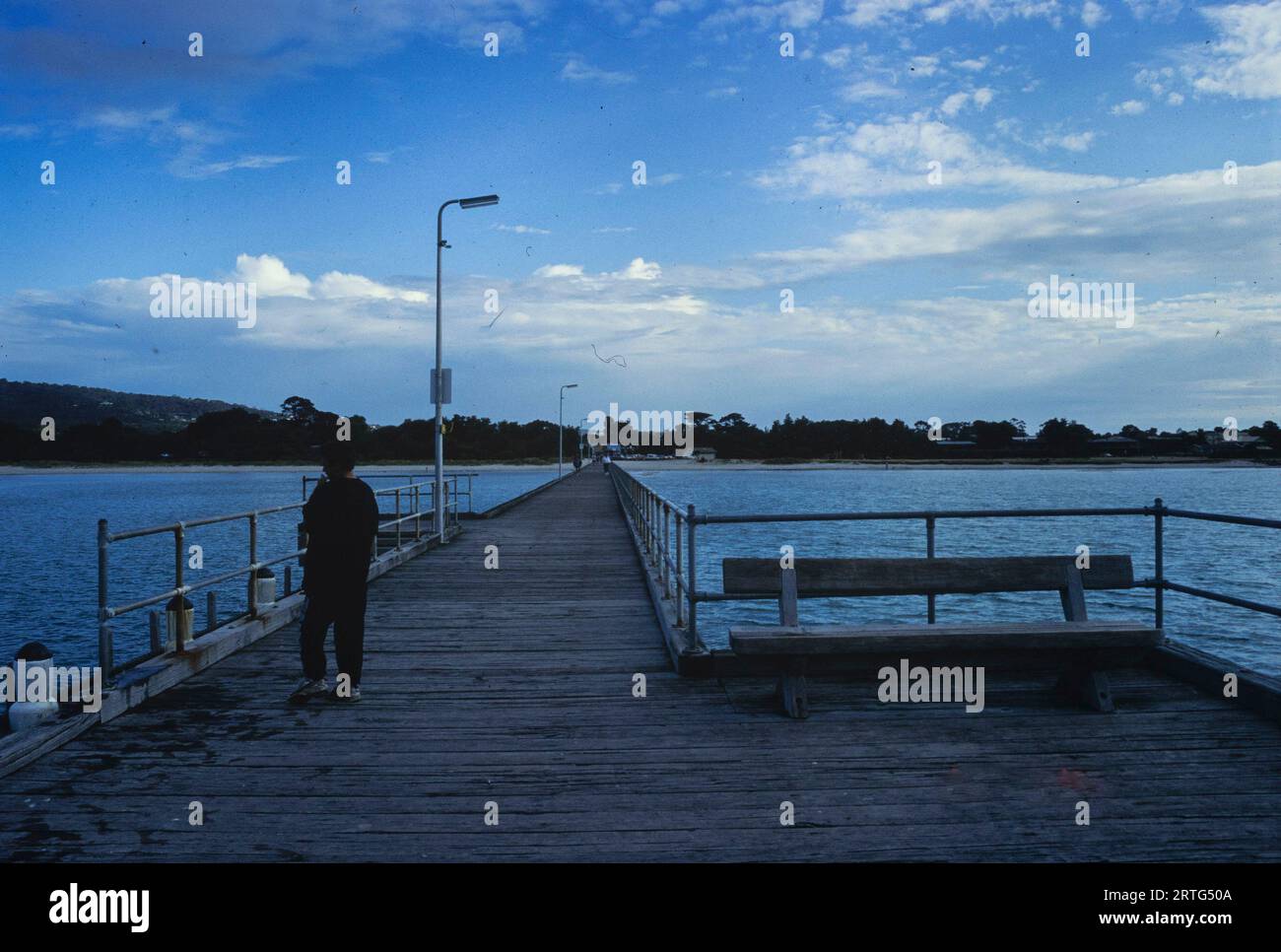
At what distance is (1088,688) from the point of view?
560 cm

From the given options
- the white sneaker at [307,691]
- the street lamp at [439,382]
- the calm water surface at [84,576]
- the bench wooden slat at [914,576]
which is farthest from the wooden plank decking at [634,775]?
the calm water surface at [84,576]

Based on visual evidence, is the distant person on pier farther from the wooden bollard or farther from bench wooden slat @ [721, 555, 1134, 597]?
bench wooden slat @ [721, 555, 1134, 597]

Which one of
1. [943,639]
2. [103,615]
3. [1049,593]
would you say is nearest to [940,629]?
[943,639]

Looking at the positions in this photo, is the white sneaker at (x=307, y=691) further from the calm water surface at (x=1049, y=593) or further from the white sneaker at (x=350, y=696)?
the calm water surface at (x=1049, y=593)

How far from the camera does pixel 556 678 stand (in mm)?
6789

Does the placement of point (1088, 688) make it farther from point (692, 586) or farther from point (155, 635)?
point (155, 635)

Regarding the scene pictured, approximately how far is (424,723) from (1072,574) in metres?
4.29

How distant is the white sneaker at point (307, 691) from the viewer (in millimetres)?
6027

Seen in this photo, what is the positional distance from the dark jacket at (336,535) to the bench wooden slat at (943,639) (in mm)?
2497

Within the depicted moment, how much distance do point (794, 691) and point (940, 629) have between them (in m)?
0.97

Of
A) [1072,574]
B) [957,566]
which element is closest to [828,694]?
[957,566]

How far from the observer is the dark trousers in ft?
19.9

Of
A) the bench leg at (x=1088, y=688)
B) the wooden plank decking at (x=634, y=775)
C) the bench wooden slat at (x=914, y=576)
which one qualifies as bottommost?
the wooden plank decking at (x=634, y=775)
